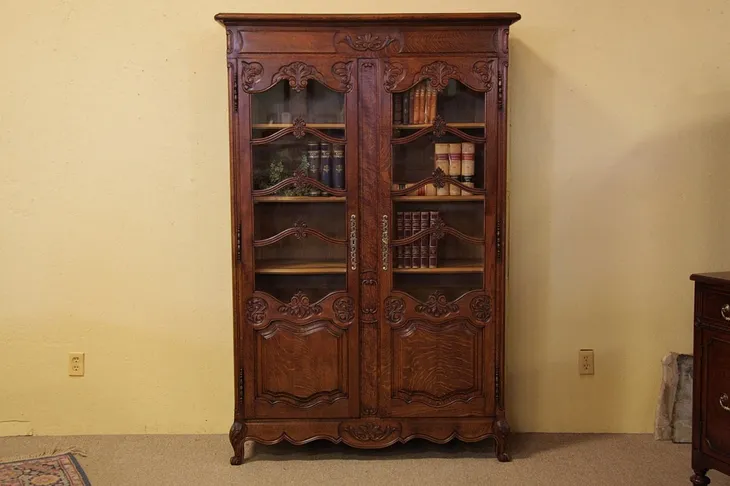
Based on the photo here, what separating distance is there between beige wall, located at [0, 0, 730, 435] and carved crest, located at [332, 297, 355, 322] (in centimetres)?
66

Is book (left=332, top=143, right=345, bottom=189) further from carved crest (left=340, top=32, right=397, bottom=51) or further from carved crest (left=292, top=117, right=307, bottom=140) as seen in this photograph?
carved crest (left=340, top=32, right=397, bottom=51)

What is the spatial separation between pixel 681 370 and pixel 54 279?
9.70ft

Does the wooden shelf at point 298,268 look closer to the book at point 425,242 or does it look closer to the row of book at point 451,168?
the book at point 425,242

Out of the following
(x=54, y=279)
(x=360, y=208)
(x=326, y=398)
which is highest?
(x=360, y=208)

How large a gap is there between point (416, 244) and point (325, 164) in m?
0.51

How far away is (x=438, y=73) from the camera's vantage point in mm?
3094

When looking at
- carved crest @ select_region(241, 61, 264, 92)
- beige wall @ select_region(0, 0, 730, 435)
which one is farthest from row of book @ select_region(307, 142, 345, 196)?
beige wall @ select_region(0, 0, 730, 435)

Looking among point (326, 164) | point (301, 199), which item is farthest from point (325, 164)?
point (301, 199)

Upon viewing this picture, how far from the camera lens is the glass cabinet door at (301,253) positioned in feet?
10.3

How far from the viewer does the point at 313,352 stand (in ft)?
10.4

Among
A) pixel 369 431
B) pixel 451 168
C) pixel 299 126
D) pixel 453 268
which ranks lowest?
pixel 369 431

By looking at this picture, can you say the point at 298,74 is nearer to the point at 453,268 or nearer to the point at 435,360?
the point at 453,268

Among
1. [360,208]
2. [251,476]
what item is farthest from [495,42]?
[251,476]

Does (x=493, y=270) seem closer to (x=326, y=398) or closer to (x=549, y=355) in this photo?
(x=549, y=355)
